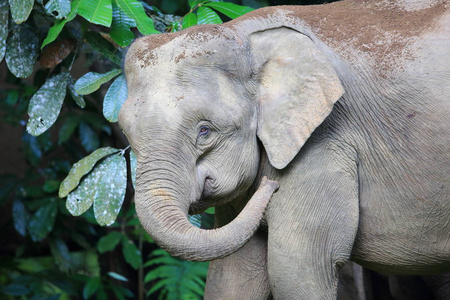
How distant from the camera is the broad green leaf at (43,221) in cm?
453

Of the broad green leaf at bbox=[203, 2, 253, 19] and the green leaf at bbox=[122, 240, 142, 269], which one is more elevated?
the broad green leaf at bbox=[203, 2, 253, 19]

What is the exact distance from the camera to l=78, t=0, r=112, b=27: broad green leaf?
2744 mm

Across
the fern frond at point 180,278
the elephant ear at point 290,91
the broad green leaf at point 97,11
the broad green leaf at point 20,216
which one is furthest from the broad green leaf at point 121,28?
the broad green leaf at point 20,216

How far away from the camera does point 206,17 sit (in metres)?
2.98

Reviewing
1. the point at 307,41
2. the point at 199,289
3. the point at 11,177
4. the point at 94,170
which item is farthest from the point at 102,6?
the point at 11,177

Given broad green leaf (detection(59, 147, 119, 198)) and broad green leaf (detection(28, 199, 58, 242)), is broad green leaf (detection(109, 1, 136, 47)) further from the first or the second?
broad green leaf (detection(28, 199, 58, 242))

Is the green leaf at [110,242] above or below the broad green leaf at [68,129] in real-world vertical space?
below

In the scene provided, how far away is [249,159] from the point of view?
90.8 inches

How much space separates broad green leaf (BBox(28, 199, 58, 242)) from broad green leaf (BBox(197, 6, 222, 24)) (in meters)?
2.22

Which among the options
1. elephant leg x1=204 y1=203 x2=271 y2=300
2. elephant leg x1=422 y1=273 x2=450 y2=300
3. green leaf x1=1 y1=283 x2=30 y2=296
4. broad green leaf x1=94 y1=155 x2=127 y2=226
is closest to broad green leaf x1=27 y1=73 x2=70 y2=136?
broad green leaf x1=94 y1=155 x2=127 y2=226

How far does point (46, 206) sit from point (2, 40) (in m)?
1.73

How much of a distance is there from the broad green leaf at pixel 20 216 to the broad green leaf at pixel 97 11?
2431 millimetres

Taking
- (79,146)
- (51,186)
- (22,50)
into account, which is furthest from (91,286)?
(22,50)

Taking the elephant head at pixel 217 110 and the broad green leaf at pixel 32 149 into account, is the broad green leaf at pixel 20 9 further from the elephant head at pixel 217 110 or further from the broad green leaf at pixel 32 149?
the broad green leaf at pixel 32 149
